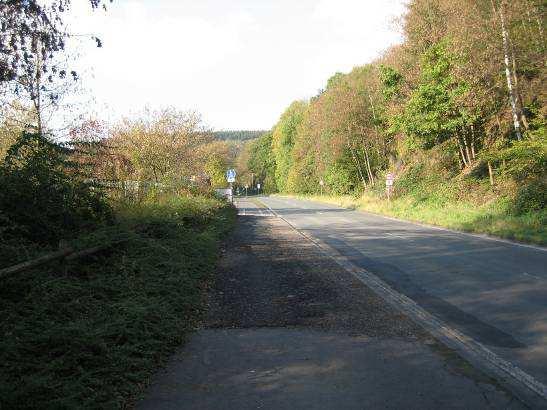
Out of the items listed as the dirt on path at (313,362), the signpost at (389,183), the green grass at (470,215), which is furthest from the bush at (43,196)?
the signpost at (389,183)

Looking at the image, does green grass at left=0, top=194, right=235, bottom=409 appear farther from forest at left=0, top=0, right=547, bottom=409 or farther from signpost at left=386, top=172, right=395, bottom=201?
signpost at left=386, top=172, right=395, bottom=201

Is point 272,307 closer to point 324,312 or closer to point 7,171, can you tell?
point 324,312

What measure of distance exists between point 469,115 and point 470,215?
8.32 metres

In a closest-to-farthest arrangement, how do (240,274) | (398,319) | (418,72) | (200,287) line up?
(398,319) → (200,287) → (240,274) → (418,72)

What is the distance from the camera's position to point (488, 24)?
79.8 ft

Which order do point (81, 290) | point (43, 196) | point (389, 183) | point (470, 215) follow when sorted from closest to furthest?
1. point (81, 290)
2. point (43, 196)
3. point (470, 215)
4. point (389, 183)

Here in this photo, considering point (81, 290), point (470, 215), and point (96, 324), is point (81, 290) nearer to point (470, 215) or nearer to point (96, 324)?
point (96, 324)

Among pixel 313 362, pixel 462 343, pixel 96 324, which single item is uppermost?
pixel 96 324

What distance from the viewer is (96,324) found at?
5.43 m

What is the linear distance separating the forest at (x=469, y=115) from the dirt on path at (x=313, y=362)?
11188mm

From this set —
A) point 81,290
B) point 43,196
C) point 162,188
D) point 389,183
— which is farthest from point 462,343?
point 389,183

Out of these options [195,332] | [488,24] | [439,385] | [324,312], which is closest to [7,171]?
[195,332]

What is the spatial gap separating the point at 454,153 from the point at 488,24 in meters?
12.6

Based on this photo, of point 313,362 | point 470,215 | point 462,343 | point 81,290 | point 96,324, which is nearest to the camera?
point 96,324
